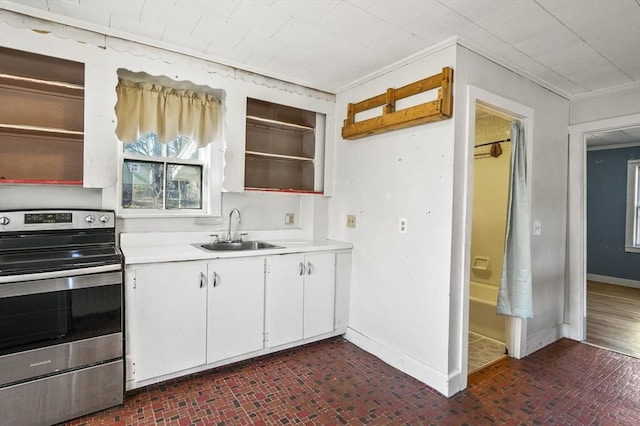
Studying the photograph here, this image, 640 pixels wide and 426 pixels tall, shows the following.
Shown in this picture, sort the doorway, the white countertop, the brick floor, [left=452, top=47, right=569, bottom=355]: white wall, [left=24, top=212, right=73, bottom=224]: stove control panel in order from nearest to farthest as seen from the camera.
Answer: the brick floor, [left=24, top=212, right=73, bottom=224]: stove control panel, the white countertop, [left=452, top=47, right=569, bottom=355]: white wall, the doorway

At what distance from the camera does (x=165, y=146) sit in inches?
117

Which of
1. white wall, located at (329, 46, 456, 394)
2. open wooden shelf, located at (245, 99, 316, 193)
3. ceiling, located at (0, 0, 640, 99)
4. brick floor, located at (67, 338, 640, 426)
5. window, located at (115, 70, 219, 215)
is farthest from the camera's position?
open wooden shelf, located at (245, 99, 316, 193)

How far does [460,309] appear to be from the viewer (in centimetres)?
247

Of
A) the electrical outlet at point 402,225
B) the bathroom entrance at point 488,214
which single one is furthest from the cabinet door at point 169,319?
the bathroom entrance at point 488,214

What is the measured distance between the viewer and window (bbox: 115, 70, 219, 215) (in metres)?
2.69

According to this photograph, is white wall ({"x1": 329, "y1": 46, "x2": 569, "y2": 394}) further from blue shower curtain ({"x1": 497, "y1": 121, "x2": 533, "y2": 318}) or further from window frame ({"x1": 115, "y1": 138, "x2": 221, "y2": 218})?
window frame ({"x1": 115, "y1": 138, "x2": 221, "y2": 218})

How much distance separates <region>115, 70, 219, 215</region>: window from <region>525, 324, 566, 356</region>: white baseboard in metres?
3.14

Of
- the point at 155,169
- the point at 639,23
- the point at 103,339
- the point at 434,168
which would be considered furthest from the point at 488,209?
the point at 103,339

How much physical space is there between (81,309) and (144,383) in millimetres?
688

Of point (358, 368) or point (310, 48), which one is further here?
point (358, 368)

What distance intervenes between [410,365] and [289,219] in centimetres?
180

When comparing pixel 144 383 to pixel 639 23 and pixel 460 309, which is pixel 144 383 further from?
Answer: pixel 639 23

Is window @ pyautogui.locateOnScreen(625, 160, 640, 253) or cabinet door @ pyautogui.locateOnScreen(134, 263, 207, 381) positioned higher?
window @ pyautogui.locateOnScreen(625, 160, 640, 253)

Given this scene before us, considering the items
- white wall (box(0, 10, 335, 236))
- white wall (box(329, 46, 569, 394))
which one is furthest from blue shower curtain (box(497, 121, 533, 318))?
white wall (box(0, 10, 335, 236))
